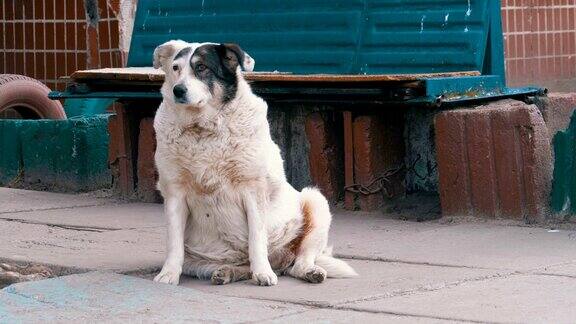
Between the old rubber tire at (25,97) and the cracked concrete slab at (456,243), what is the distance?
4.72 meters

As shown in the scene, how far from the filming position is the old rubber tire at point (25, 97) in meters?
12.6

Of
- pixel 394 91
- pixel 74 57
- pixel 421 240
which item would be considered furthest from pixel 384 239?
pixel 74 57

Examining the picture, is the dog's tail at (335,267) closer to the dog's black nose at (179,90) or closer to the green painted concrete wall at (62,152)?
the dog's black nose at (179,90)

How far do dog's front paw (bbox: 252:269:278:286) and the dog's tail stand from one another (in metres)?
0.36

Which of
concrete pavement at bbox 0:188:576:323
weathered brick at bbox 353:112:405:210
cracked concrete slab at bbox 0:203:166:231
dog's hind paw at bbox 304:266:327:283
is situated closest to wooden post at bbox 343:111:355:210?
weathered brick at bbox 353:112:405:210

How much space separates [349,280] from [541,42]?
789 cm

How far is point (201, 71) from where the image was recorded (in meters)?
6.93

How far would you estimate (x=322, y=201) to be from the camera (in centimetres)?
738

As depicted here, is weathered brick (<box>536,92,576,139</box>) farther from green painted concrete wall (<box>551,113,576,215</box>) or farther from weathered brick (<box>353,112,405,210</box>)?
weathered brick (<box>353,112,405,210</box>)

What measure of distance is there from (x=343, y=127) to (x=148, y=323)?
4227 millimetres

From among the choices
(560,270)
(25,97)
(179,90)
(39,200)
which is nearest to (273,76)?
(39,200)

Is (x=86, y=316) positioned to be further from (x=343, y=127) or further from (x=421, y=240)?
(x=343, y=127)

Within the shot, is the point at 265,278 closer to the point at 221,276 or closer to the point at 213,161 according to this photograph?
the point at 221,276

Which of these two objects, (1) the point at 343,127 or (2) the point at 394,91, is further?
(1) the point at 343,127
